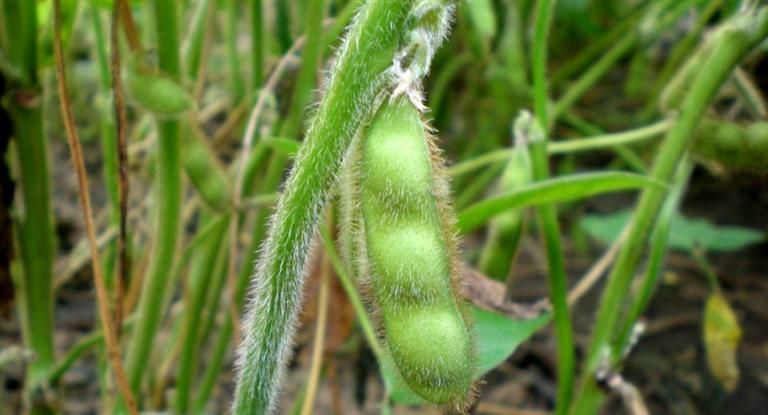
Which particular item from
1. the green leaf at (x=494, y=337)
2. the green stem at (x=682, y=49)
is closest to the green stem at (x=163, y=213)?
the green leaf at (x=494, y=337)

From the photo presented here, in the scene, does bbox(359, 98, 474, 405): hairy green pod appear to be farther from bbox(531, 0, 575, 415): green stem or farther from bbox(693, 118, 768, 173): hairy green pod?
bbox(693, 118, 768, 173): hairy green pod

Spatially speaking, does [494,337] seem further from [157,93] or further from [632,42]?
[632,42]

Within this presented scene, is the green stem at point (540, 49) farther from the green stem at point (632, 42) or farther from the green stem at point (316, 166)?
the green stem at point (632, 42)

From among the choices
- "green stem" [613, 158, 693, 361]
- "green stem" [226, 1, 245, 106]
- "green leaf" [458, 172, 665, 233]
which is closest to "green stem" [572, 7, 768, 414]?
"green stem" [613, 158, 693, 361]

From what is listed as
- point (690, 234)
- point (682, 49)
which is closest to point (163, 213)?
point (690, 234)

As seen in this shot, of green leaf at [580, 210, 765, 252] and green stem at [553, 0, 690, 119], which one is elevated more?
green stem at [553, 0, 690, 119]

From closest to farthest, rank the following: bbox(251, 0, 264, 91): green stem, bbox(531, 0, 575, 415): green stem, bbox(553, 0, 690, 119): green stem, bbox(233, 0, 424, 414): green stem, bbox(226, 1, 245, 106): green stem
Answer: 1. bbox(233, 0, 424, 414): green stem
2. bbox(531, 0, 575, 415): green stem
3. bbox(251, 0, 264, 91): green stem
4. bbox(226, 1, 245, 106): green stem
5. bbox(553, 0, 690, 119): green stem
